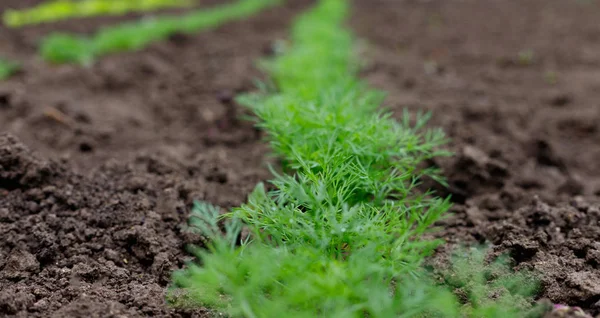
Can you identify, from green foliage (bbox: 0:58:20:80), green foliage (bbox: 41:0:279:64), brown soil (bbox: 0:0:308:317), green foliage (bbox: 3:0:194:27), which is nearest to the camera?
brown soil (bbox: 0:0:308:317)

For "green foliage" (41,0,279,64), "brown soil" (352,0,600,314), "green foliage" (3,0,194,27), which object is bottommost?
"brown soil" (352,0,600,314)

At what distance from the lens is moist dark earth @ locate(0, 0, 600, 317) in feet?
8.06

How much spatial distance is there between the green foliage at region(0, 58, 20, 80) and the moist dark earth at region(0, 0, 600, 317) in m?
0.15

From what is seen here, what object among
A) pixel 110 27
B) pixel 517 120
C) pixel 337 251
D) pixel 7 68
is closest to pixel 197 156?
pixel 337 251

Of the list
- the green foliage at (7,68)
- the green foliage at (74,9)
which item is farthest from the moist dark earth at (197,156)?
the green foliage at (74,9)

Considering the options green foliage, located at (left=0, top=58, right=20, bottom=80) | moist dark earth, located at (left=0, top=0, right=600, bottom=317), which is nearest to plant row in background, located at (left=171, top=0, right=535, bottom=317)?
moist dark earth, located at (left=0, top=0, right=600, bottom=317)

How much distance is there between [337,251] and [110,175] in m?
1.72

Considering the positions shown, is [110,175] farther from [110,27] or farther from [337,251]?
[110,27]

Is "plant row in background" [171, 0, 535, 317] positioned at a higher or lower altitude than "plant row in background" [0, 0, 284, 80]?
lower

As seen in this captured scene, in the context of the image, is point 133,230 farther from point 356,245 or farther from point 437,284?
point 437,284

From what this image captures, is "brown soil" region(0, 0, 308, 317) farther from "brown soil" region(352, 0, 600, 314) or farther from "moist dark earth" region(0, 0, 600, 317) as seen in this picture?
A: "brown soil" region(352, 0, 600, 314)

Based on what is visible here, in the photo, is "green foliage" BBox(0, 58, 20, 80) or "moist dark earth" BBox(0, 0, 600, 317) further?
"green foliage" BBox(0, 58, 20, 80)

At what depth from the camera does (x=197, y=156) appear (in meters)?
3.89

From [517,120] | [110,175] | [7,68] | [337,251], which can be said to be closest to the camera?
[337,251]
